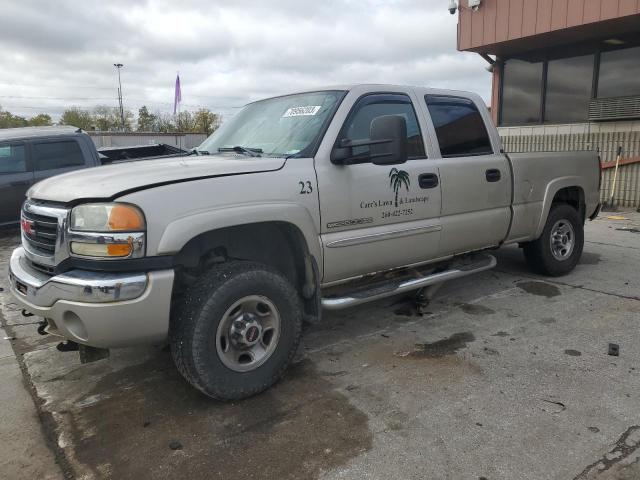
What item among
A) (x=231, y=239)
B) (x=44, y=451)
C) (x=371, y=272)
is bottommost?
(x=44, y=451)

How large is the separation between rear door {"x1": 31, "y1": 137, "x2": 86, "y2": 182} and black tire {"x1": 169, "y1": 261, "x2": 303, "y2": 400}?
6264 mm

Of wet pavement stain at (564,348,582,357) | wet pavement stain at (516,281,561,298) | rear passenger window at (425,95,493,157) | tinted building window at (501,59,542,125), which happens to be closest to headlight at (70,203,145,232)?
rear passenger window at (425,95,493,157)

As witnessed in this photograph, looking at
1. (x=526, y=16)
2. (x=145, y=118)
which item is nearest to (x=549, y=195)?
(x=526, y=16)

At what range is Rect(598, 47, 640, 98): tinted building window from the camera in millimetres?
11680

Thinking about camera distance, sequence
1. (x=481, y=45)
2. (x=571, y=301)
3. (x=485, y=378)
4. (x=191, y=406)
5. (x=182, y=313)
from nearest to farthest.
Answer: (x=182, y=313) → (x=191, y=406) → (x=485, y=378) → (x=571, y=301) → (x=481, y=45)

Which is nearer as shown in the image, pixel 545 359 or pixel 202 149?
pixel 545 359

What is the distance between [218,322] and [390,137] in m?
1.56

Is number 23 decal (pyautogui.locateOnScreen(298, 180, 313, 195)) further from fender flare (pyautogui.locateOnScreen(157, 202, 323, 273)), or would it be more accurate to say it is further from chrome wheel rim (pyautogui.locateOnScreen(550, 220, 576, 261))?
chrome wheel rim (pyautogui.locateOnScreen(550, 220, 576, 261))

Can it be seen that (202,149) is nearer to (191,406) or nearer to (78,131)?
(191,406)

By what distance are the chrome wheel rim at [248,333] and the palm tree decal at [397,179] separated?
132 cm

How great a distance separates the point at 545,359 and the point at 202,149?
10.1ft

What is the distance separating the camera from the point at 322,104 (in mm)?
3748

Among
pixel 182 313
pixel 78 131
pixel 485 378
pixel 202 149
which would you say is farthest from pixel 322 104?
pixel 78 131

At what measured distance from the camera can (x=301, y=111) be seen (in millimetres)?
3826
